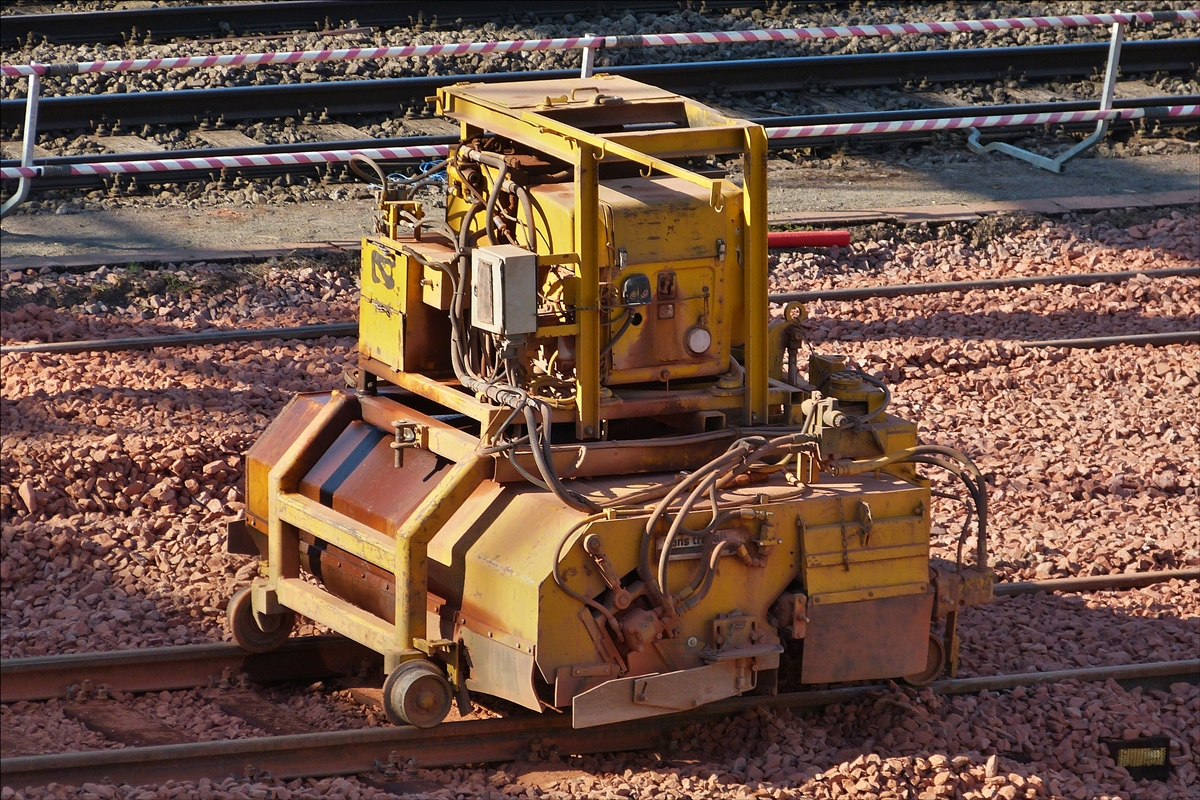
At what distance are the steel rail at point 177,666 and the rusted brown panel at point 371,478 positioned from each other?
768 millimetres

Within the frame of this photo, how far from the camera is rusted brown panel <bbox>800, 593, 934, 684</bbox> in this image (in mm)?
6590

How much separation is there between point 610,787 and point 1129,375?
18.8ft

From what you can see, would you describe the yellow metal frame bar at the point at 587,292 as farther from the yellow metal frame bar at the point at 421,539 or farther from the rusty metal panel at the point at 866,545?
the rusty metal panel at the point at 866,545

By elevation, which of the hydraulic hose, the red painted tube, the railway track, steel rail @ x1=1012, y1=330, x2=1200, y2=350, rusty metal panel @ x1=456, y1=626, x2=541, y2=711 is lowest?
rusty metal panel @ x1=456, y1=626, x2=541, y2=711

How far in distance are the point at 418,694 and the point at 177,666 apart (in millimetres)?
1549

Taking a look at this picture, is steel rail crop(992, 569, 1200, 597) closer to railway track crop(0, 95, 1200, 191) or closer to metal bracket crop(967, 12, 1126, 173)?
railway track crop(0, 95, 1200, 191)

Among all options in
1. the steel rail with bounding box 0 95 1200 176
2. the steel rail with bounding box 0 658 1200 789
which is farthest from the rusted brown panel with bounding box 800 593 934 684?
the steel rail with bounding box 0 95 1200 176

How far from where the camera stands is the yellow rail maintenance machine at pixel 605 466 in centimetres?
630

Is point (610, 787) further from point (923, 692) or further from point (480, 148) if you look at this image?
point (480, 148)

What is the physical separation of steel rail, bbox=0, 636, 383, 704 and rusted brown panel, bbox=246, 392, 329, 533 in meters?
0.58

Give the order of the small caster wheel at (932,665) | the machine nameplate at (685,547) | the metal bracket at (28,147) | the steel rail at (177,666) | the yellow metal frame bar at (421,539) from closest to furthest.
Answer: the machine nameplate at (685,547), the yellow metal frame bar at (421,539), the small caster wheel at (932,665), the steel rail at (177,666), the metal bracket at (28,147)

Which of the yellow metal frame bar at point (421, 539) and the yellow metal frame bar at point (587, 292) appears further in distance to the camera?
the yellow metal frame bar at point (421, 539)

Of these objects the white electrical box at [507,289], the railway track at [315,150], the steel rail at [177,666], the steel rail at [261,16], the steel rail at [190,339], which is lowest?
the steel rail at [177,666]

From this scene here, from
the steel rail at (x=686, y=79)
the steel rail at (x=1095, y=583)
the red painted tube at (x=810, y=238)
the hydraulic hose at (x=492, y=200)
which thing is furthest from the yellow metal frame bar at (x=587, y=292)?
the steel rail at (x=686, y=79)
